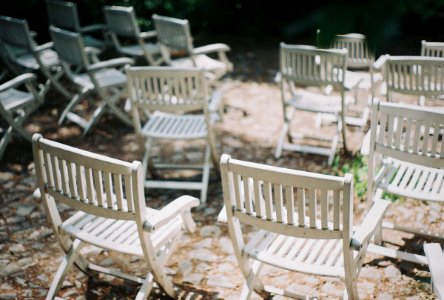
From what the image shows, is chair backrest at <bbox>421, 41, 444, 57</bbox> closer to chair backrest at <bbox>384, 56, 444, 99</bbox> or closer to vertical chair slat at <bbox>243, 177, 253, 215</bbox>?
chair backrest at <bbox>384, 56, 444, 99</bbox>

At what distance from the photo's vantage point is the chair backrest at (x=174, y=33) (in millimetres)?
6237

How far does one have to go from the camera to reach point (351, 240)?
2635 millimetres

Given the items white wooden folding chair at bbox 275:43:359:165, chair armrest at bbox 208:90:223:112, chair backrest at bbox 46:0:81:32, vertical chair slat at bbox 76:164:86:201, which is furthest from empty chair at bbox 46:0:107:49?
vertical chair slat at bbox 76:164:86:201

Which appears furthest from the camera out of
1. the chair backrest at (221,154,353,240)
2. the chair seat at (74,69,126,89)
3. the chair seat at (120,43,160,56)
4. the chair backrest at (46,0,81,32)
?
the chair seat at (120,43,160,56)

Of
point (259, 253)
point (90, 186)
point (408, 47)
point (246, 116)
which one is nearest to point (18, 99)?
point (246, 116)

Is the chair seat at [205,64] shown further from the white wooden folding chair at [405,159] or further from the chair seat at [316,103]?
the white wooden folding chair at [405,159]

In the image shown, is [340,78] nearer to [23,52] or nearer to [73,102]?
[73,102]

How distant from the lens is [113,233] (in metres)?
3.25

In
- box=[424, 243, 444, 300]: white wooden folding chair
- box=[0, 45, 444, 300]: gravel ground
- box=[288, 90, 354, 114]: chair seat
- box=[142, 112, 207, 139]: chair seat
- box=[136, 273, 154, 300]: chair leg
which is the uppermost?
box=[424, 243, 444, 300]: white wooden folding chair

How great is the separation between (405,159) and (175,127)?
7.02 feet

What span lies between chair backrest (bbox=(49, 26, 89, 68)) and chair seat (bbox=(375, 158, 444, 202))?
3283 millimetres

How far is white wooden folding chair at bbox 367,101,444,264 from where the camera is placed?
3141mm

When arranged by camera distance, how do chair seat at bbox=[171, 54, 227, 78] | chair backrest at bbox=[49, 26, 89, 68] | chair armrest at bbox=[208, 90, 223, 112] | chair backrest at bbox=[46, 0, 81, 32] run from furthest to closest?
chair backrest at bbox=[46, 0, 81, 32]
chair seat at bbox=[171, 54, 227, 78]
chair backrest at bbox=[49, 26, 89, 68]
chair armrest at bbox=[208, 90, 223, 112]

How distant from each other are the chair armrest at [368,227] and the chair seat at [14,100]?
3.81 m
